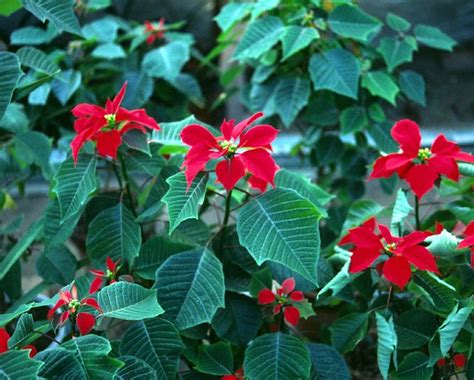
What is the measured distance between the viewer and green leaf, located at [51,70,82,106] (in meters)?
1.37

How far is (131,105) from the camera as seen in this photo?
1.49 meters

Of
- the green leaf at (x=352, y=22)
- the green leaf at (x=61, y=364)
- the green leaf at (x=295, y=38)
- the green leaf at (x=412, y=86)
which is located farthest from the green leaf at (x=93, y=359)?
the green leaf at (x=412, y=86)

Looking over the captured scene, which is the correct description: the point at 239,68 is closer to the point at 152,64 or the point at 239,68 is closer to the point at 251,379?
the point at 152,64

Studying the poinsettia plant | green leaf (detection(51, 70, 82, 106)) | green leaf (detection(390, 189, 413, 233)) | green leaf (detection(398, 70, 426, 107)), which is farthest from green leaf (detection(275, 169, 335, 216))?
green leaf (detection(51, 70, 82, 106))

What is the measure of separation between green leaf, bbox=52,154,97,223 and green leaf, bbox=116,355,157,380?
0.63 feet

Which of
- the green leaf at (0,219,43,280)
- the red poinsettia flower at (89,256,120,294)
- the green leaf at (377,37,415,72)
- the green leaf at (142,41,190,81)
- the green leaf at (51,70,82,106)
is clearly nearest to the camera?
the red poinsettia flower at (89,256,120,294)

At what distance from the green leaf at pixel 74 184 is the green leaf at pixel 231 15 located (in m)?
0.62

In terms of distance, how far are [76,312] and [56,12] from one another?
1.24 ft

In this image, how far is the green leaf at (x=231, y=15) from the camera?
4.42 ft

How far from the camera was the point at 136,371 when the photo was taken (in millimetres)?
681

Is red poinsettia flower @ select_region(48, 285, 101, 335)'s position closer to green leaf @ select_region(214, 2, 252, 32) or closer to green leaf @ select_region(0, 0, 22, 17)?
green leaf @ select_region(0, 0, 22, 17)

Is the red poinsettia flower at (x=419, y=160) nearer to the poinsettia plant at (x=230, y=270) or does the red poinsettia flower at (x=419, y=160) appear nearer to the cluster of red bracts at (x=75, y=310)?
the poinsettia plant at (x=230, y=270)

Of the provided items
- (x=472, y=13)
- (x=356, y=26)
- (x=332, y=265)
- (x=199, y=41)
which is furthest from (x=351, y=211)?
(x=472, y=13)

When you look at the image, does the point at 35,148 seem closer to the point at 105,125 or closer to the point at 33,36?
the point at 105,125
